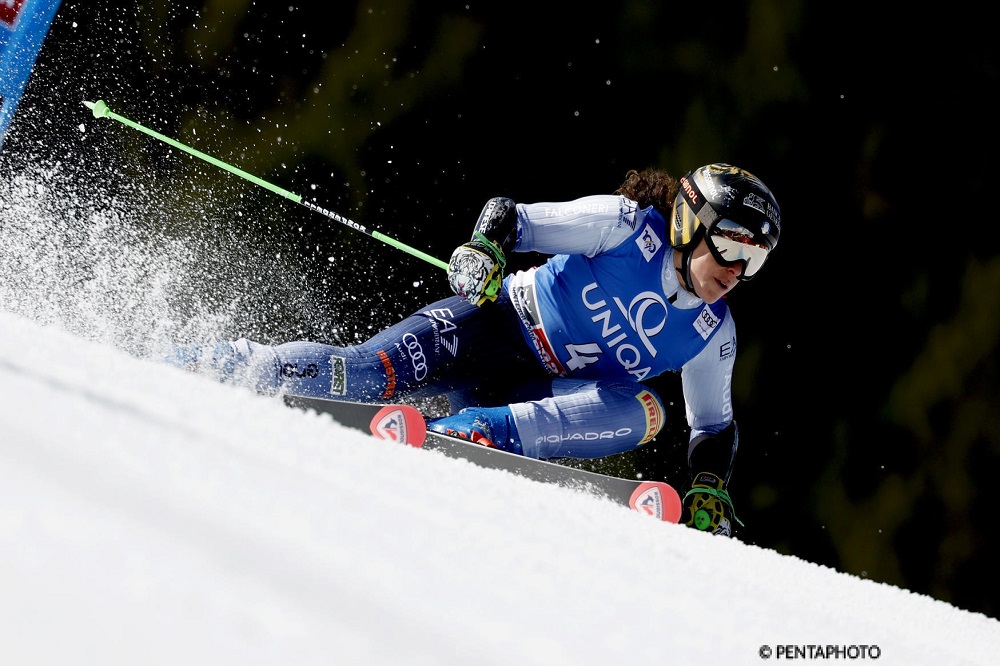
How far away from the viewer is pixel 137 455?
1.95 ft

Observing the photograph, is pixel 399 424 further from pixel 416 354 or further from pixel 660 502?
pixel 660 502

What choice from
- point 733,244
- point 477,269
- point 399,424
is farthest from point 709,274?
point 399,424

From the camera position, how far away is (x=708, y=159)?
3270mm

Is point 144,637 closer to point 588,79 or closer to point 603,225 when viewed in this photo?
point 603,225

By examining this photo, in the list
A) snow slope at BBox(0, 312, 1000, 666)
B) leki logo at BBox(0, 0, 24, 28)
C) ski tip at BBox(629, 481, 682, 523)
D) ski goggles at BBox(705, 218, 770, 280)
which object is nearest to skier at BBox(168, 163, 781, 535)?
ski goggles at BBox(705, 218, 770, 280)

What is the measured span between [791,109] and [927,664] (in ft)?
8.47

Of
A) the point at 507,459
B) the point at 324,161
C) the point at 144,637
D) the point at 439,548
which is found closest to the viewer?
the point at 144,637

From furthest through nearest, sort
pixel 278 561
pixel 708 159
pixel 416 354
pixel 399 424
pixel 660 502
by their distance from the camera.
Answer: pixel 708 159 → pixel 416 354 → pixel 660 502 → pixel 399 424 → pixel 278 561

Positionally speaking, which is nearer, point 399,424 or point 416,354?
point 399,424

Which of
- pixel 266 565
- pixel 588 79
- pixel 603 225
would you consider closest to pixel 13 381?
pixel 266 565

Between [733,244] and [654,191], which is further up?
[654,191]

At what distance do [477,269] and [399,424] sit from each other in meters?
0.43

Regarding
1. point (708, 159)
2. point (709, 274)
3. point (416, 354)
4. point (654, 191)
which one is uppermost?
point (708, 159)

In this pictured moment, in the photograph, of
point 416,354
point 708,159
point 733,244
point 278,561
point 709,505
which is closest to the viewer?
point 278,561
